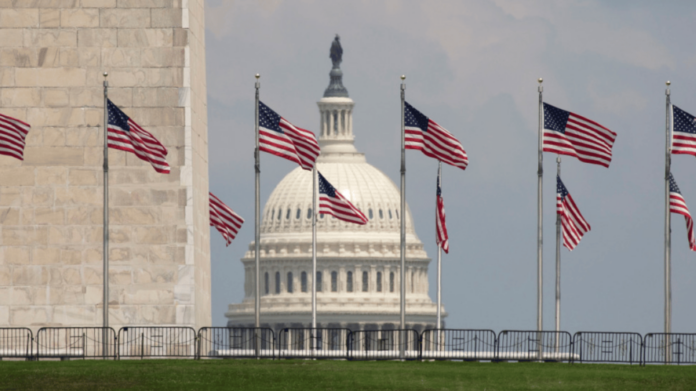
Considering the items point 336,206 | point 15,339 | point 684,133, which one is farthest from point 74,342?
point 684,133

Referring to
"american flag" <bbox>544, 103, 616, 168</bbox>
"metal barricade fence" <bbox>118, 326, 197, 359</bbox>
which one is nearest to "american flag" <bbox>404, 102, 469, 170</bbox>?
"american flag" <bbox>544, 103, 616, 168</bbox>

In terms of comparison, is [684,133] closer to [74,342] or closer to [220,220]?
[220,220]

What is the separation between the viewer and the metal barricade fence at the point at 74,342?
220ft

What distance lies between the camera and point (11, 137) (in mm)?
65125

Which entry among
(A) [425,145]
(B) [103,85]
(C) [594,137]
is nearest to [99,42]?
(B) [103,85]

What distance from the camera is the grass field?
5203 centimetres

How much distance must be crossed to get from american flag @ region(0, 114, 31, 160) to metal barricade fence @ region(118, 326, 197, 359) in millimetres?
7221

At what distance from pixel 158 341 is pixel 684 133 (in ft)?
63.1

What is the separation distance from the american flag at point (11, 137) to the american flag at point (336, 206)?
13.5 metres

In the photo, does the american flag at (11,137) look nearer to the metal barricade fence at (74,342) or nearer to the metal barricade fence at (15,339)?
the metal barricade fence at (74,342)

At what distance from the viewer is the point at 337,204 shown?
7556 cm

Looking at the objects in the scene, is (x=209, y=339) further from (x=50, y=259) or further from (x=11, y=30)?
(x=11, y=30)

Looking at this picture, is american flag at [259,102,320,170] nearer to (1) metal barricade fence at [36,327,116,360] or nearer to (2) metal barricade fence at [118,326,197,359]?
(2) metal barricade fence at [118,326,197,359]

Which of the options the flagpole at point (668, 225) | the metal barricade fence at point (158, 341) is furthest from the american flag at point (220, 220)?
the flagpole at point (668, 225)
